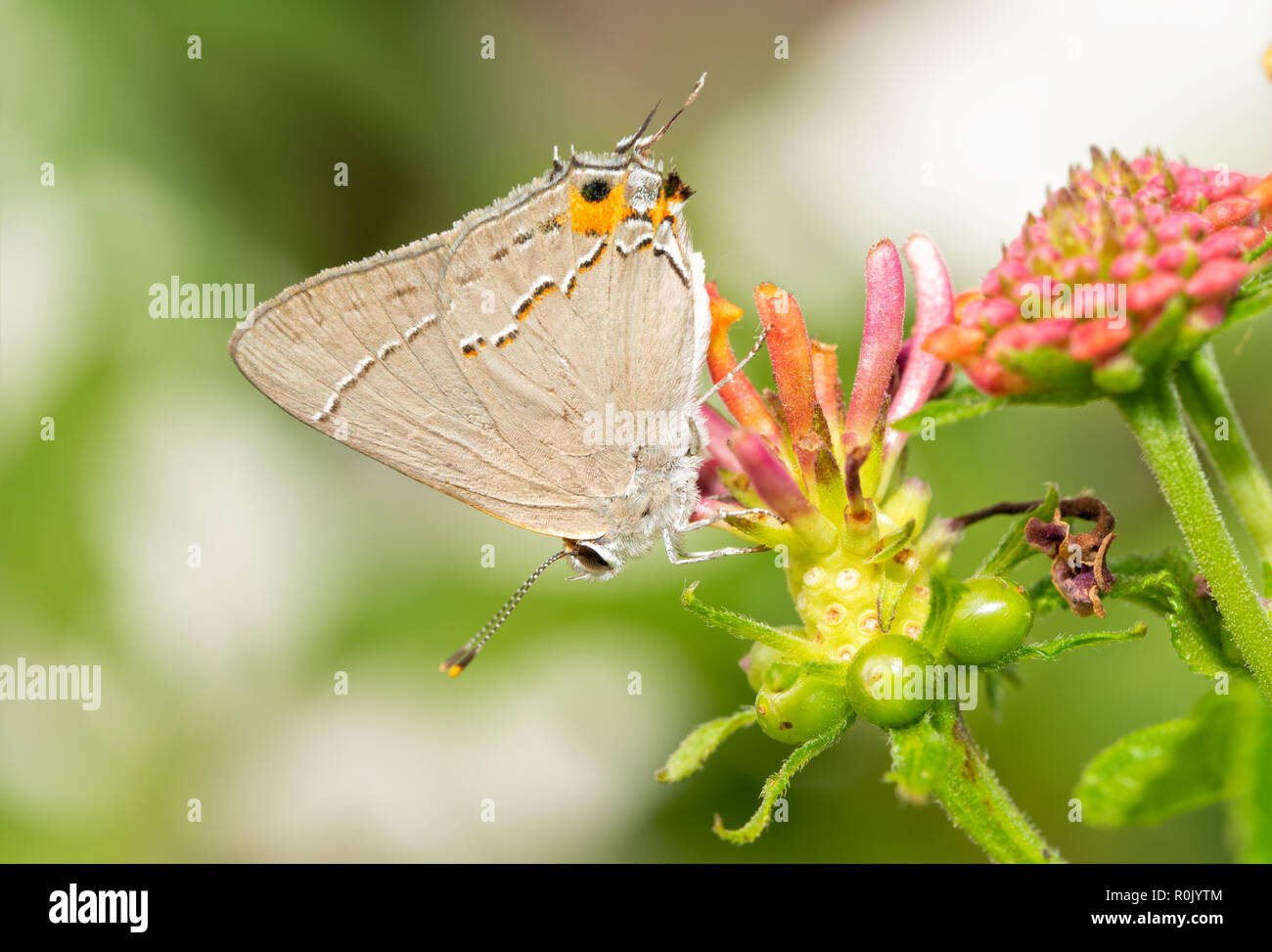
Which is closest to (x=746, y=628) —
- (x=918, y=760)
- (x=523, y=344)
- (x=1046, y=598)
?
(x=918, y=760)

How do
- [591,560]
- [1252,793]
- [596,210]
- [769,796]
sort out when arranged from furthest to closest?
[591,560] → [596,210] → [769,796] → [1252,793]

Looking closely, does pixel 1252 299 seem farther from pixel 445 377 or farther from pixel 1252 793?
pixel 445 377

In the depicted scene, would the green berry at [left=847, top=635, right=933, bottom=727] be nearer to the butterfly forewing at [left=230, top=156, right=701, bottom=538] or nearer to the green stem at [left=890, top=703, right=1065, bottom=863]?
the green stem at [left=890, top=703, right=1065, bottom=863]

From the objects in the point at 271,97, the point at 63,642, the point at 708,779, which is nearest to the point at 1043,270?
the point at 708,779

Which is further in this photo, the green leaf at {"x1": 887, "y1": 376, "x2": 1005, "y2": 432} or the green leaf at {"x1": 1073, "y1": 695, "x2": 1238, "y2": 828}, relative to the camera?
the green leaf at {"x1": 887, "y1": 376, "x2": 1005, "y2": 432}

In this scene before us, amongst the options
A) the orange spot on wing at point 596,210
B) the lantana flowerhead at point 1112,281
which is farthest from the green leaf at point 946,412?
the orange spot on wing at point 596,210

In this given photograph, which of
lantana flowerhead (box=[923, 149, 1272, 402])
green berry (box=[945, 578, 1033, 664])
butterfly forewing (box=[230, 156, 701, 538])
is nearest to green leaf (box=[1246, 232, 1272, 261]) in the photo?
lantana flowerhead (box=[923, 149, 1272, 402])

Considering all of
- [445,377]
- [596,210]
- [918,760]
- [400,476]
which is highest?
[596,210]

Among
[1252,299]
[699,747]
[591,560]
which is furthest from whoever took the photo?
[591,560]
